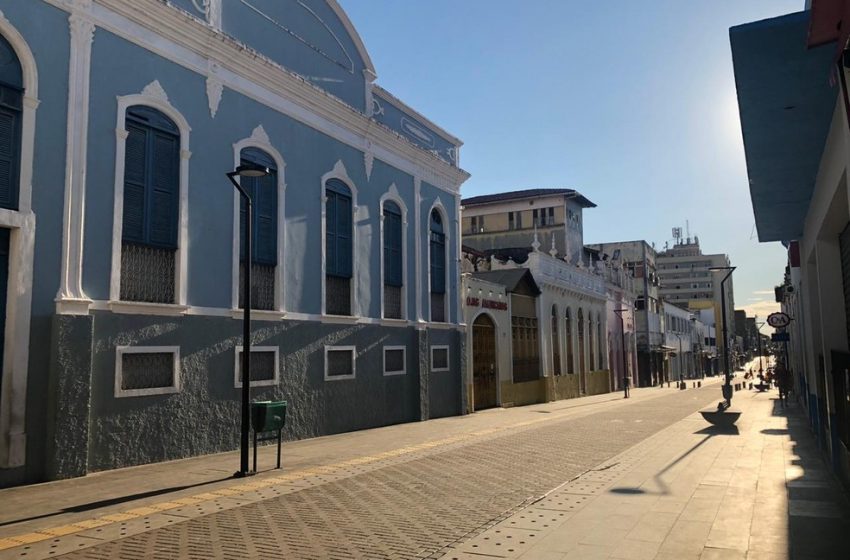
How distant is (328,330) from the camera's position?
688 inches

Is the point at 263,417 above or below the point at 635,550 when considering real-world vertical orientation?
above

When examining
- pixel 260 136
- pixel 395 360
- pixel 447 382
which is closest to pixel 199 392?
pixel 260 136

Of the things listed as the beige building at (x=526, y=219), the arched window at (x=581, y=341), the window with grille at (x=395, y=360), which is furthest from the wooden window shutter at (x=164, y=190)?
the beige building at (x=526, y=219)

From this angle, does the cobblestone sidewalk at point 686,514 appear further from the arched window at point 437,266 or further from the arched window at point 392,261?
the arched window at point 437,266

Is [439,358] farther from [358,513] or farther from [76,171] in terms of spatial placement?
[358,513]

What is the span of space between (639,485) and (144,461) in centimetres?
849

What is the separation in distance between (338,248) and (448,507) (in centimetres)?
1085

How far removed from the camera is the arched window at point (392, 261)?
811 inches

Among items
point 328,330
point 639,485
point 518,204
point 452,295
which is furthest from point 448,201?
point 518,204

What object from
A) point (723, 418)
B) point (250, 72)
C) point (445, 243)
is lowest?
point (723, 418)

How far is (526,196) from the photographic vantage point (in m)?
50.7

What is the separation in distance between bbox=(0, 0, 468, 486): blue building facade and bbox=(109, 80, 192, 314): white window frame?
0.04m

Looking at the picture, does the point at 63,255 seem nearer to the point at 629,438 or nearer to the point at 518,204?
the point at 629,438

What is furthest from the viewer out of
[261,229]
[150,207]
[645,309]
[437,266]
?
[645,309]
